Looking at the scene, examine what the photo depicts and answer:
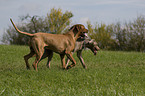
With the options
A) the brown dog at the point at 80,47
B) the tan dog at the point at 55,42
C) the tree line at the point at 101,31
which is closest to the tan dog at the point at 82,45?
the brown dog at the point at 80,47

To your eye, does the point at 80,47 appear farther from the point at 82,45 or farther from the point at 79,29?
the point at 79,29

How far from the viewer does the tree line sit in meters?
25.0

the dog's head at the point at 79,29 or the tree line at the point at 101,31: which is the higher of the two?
the dog's head at the point at 79,29

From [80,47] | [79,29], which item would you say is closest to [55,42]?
[79,29]

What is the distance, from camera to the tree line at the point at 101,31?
82.1 feet

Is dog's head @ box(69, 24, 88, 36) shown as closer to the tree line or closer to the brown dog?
the brown dog

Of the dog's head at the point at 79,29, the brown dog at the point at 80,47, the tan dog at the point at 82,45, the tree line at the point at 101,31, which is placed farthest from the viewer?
the tree line at the point at 101,31

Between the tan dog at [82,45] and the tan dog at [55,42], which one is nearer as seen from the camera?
the tan dog at [55,42]

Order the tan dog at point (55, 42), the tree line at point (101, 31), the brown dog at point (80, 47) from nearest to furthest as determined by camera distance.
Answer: the tan dog at point (55, 42), the brown dog at point (80, 47), the tree line at point (101, 31)

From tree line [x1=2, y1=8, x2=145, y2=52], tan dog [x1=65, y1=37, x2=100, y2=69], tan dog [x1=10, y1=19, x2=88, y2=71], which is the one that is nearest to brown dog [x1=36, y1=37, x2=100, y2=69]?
tan dog [x1=65, y1=37, x2=100, y2=69]

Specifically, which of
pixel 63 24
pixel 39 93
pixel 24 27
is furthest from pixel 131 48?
pixel 39 93

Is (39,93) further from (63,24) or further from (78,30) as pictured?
(63,24)

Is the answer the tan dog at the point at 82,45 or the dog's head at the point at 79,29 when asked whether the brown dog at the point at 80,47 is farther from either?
the dog's head at the point at 79,29

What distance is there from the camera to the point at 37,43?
279 inches
